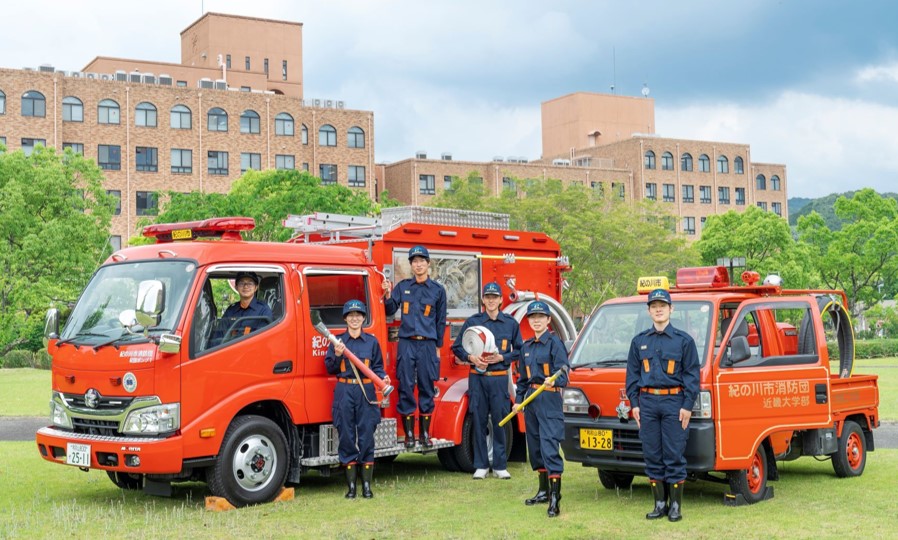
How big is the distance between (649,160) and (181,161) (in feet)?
137

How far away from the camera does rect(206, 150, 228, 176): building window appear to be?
7162 centimetres

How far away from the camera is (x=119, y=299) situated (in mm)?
10312

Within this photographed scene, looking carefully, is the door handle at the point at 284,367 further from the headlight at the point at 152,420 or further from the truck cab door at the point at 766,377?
the truck cab door at the point at 766,377

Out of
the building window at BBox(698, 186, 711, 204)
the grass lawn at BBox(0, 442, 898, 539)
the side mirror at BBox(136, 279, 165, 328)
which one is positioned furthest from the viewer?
the building window at BBox(698, 186, 711, 204)

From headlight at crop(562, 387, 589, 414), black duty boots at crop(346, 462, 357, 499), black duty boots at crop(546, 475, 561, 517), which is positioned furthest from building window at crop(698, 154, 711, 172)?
black duty boots at crop(546, 475, 561, 517)

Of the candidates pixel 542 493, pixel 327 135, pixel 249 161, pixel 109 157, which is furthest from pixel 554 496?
pixel 327 135

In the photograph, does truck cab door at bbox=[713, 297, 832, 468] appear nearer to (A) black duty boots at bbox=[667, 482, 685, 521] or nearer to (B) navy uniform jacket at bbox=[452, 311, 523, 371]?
(A) black duty boots at bbox=[667, 482, 685, 521]

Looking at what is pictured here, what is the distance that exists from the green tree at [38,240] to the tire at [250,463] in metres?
29.6

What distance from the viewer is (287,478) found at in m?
11.0

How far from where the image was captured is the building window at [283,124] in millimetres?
74000

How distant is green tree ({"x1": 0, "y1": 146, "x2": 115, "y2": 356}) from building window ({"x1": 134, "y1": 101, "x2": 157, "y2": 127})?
1080 inches

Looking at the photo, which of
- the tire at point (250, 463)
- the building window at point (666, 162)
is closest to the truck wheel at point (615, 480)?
the tire at point (250, 463)

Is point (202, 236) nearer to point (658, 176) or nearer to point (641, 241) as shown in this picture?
point (641, 241)

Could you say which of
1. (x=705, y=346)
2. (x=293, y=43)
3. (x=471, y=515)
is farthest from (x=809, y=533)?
(x=293, y=43)
